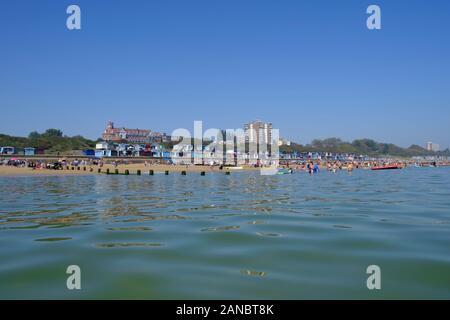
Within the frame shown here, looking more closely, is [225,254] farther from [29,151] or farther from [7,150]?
[7,150]

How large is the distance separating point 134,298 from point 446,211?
15.5 metres

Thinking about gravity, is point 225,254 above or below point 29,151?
below

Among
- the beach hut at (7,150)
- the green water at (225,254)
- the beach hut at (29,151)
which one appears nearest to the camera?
the green water at (225,254)

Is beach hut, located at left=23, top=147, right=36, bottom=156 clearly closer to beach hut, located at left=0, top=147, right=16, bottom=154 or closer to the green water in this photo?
beach hut, located at left=0, top=147, right=16, bottom=154

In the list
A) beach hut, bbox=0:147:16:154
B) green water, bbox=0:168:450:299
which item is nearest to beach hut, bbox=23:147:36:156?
beach hut, bbox=0:147:16:154

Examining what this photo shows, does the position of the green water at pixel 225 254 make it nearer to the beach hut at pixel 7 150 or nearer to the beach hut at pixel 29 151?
the beach hut at pixel 29 151

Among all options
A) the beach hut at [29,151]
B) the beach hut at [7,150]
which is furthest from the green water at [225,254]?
the beach hut at [7,150]

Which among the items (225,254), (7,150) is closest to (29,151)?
(7,150)

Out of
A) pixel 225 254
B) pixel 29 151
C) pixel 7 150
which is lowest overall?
pixel 225 254

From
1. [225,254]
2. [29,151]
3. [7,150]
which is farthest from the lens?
[29,151]

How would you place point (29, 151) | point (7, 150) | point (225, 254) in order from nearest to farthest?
point (225, 254) → point (7, 150) → point (29, 151)

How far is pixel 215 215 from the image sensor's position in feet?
50.8
